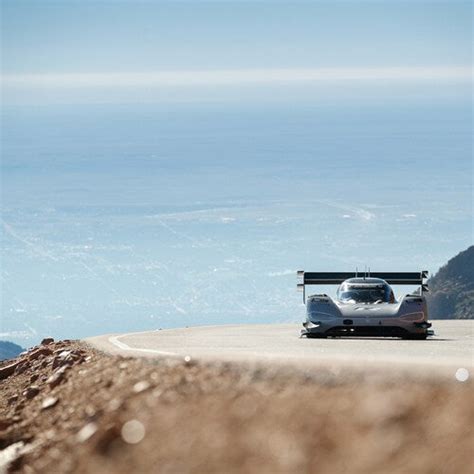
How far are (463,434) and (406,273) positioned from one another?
64.8 ft

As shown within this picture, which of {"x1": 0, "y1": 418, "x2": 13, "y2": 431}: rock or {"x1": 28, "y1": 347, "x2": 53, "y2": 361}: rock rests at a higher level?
{"x1": 28, "y1": 347, "x2": 53, "y2": 361}: rock

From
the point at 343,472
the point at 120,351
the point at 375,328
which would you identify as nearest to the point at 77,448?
the point at 343,472

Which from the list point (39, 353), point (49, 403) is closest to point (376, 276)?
point (39, 353)

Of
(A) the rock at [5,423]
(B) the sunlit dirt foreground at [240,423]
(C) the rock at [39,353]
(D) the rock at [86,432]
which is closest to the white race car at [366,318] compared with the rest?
(C) the rock at [39,353]

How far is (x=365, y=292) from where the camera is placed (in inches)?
957

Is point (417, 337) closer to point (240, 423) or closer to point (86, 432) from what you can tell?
point (86, 432)

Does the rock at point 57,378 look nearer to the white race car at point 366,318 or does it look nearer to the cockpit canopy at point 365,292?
the white race car at point 366,318

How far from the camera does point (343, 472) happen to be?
7879mm

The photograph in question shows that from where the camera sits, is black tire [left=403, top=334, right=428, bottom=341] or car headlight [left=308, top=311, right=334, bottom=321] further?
car headlight [left=308, top=311, right=334, bottom=321]

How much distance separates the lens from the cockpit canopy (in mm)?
24016

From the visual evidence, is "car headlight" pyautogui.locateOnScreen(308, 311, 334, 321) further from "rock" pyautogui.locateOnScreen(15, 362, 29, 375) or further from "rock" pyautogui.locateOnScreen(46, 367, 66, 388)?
"rock" pyautogui.locateOnScreen(46, 367, 66, 388)

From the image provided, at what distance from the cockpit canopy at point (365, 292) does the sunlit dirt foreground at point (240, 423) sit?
12.5 metres

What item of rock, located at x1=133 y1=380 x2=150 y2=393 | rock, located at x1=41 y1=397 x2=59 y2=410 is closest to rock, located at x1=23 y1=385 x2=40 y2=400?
rock, located at x1=41 y1=397 x2=59 y2=410

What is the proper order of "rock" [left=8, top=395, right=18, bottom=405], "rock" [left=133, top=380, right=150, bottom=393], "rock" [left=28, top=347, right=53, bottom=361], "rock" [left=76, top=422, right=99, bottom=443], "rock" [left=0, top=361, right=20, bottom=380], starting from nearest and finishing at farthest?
"rock" [left=76, top=422, right=99, bottom=443], "rock" [left=133, top=380, right=150, bottom=393], "rock" [left=8, top=395, right=18, bottom=405], "rock" [left=0, top=361, right=20, bottom=380], "rock" [left=28, top=347, right=53, bottom=361]
